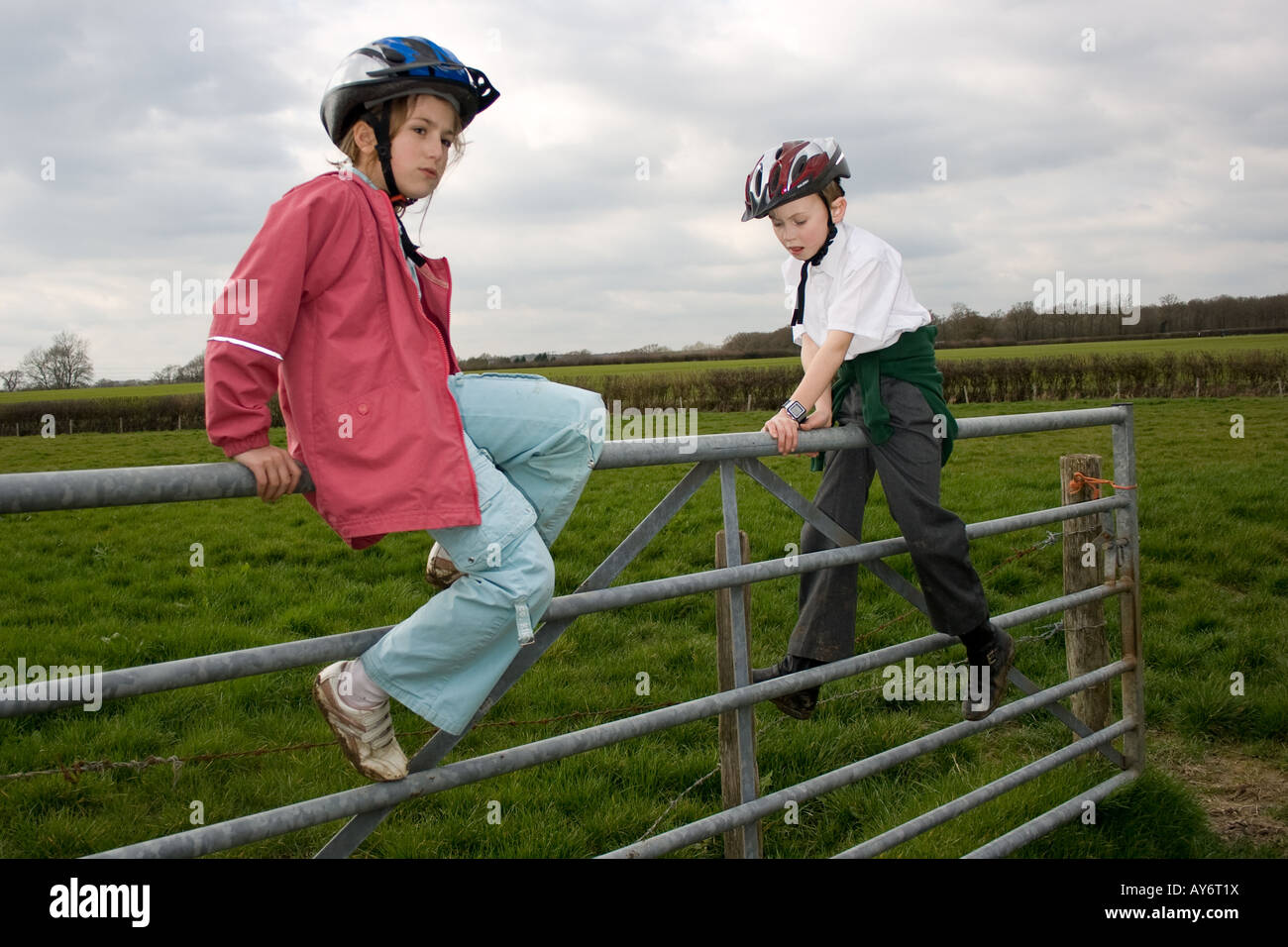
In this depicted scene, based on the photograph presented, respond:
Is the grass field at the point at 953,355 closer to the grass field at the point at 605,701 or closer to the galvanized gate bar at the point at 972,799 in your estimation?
the grass field at the point at 605,701

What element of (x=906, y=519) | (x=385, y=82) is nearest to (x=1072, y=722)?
(x=906, y=519)

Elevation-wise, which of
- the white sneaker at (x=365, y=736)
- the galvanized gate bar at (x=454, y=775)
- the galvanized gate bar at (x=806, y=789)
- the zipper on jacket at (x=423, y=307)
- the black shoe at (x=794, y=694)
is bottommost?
the galvanized gate bar at (x=806, y=789)

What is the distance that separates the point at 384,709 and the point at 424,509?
0.43 meters

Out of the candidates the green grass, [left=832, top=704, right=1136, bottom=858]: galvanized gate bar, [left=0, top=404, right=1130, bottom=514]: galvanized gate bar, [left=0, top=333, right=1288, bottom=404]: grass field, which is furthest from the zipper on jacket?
[left=0, top=333, right=1288, bottom=404]: grass field

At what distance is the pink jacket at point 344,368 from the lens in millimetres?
1760

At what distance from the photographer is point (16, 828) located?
3592 mm

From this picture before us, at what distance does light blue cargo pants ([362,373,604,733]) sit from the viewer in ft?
6.22

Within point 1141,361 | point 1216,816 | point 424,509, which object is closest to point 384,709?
point 424,509

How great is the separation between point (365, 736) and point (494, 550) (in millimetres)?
447

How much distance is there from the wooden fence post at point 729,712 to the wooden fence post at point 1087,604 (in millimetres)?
1833

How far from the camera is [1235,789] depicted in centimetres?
417

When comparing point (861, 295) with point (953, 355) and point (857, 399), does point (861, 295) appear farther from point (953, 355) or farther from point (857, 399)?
point (953, 355)

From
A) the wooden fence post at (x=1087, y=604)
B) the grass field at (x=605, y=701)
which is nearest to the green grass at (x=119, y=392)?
the grass field at (x=605, y=701)

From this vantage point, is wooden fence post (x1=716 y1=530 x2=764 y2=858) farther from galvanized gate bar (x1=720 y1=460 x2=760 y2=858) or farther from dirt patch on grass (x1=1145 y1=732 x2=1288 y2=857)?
dirt patch on grass (x1=1145 y1=732 x2=1288 y2=857)
